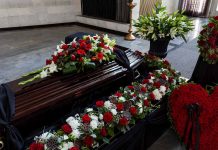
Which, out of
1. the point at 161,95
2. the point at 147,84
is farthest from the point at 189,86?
the point at 147,84

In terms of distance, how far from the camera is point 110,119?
1375mm

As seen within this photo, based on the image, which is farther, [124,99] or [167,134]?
[167,134]

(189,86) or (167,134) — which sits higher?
(189,86)

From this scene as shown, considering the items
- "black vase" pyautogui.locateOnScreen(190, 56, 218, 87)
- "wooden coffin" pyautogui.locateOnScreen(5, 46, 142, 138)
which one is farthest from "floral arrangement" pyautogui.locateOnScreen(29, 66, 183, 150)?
"black vase" pyautogui.locateOnScreen(190, 56, 218, 87)

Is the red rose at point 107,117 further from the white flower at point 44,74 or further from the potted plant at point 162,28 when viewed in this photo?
the potted plant at point 162,28

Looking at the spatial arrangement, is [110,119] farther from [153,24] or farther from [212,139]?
[153,24]

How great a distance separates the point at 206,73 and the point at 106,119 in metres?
1.22

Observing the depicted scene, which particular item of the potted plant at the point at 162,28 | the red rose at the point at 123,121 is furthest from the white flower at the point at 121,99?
the potted plant at the point at 162,28

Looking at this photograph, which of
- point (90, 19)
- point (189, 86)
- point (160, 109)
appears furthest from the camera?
point (90, 19)

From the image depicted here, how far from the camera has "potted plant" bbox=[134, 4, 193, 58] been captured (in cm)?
215

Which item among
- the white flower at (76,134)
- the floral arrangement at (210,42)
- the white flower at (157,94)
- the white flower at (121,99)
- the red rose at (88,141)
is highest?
the floral arrangement at (210,42)

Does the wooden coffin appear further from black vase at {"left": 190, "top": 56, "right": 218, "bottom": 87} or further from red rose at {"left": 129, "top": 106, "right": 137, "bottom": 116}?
black vase at {"left": 190, "top": 56, "right": 218, "bottom": 87}

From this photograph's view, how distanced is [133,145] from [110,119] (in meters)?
0.36

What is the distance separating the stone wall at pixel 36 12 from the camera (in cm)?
596
